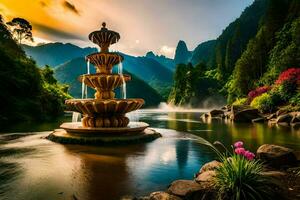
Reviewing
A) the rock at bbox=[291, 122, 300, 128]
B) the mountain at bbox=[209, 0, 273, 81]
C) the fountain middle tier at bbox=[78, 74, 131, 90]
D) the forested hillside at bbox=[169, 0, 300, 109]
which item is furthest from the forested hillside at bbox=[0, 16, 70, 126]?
the mountain at bbox=[209, 0, 273, 81]

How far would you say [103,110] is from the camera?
46.9ft

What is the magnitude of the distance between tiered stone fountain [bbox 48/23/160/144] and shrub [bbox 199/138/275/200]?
786 centimetres

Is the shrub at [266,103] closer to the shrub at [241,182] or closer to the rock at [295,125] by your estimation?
the rock at [295,125]

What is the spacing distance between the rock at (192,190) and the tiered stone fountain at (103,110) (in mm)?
7121

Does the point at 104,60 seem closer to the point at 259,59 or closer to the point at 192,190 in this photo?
the point at 192,190

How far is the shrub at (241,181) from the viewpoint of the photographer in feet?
17.1

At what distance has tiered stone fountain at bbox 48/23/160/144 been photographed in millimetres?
13523

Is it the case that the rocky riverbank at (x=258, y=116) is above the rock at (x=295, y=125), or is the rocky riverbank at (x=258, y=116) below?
above

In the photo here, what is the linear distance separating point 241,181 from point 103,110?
999 cm

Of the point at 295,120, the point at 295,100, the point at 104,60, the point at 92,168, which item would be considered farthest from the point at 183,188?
the point at 295,100

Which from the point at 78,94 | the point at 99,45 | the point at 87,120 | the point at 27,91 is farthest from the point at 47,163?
the point at 78,94

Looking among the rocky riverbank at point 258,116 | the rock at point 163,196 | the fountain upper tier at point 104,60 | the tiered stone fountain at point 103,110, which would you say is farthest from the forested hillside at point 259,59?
the rock at point 163,196

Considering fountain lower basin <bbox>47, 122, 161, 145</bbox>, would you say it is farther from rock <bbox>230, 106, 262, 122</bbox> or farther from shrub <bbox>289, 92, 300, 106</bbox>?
shrub <bbox>289, 92, 300, 106</bbox>

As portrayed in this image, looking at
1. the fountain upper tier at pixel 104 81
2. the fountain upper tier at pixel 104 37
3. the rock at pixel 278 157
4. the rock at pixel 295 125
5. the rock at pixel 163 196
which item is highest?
the fountain upper tier at pixel 104 37
